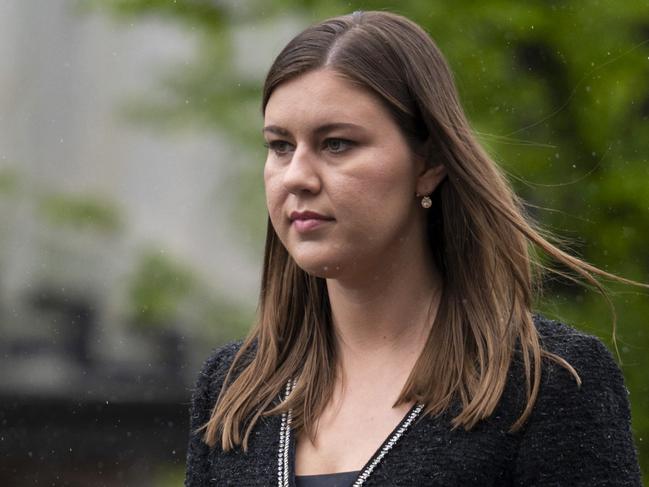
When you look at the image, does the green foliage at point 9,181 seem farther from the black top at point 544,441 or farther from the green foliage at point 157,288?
the black top at point 544,441

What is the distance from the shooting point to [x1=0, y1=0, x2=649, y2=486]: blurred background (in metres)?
5.48

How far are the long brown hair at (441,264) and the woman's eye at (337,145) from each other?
102mm

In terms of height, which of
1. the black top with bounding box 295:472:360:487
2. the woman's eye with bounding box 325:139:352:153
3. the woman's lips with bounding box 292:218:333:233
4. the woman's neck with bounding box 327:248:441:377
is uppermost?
the woman's eye with bounding box 325:139:352:153

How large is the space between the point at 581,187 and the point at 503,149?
32 cm

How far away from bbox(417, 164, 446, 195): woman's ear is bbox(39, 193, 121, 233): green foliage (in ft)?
17.2

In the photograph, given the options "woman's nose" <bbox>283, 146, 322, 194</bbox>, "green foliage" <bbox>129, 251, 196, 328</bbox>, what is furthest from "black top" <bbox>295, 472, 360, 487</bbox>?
"green foliage" <bbox>129, 251, 196, 328</bbox>

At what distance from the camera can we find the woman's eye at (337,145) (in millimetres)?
2496

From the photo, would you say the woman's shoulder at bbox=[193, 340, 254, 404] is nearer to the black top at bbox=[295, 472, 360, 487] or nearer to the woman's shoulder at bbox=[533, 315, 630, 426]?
the black top at bbox=[295, 472, 360, 487]

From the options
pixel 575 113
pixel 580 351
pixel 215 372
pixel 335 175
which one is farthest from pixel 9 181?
pixel 580 351

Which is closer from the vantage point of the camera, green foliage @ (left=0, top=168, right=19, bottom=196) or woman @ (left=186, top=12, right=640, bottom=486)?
woman @ (left=186, top=12, right=640, bottom=486)

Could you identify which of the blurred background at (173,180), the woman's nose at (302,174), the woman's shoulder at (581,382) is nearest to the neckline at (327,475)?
the woman's shoulder at (581,382)

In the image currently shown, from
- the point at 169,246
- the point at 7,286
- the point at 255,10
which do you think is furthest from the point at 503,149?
the point at 7,286

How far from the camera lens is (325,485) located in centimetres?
248

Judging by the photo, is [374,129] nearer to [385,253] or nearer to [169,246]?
Result: [385,253]
